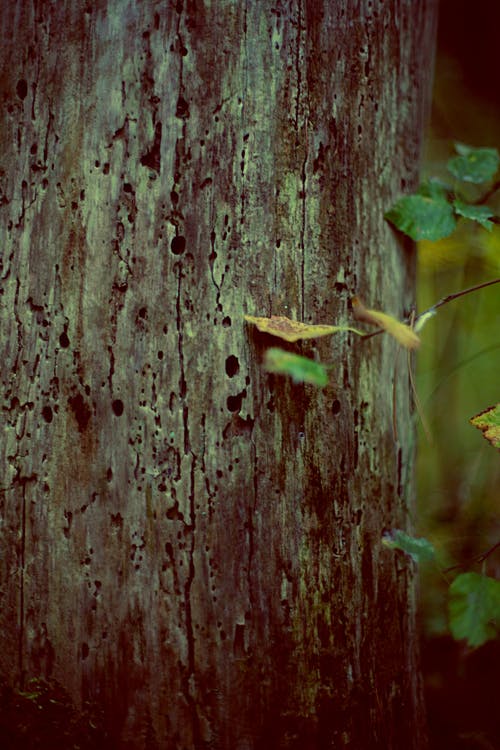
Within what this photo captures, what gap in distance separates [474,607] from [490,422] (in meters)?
0.47

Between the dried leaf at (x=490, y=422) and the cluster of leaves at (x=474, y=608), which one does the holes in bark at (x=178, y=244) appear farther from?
Result: the cluster of leaves at (x=474, y=608)

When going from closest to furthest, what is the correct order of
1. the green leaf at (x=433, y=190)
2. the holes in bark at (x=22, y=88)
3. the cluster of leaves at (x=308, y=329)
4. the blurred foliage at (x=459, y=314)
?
the cluster of leaves at (x=308, y=329)
the holes in bark at (x=22, y=88)
the green leaf at (x=433, y=190)
the blurred foliage at (x=459, y=314)

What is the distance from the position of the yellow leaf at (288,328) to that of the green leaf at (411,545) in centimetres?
62

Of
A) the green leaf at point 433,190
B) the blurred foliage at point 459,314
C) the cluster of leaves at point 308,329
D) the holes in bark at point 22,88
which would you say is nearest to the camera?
the cluster of leaves at point 308,329

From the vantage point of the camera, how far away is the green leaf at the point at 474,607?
132cm

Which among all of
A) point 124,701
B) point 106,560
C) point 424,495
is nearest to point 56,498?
point 106,560

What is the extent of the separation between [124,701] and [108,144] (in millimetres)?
1489

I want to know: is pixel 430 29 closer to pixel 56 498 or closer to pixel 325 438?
pixel 325 438

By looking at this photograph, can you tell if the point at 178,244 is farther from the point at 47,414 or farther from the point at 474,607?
the point at 474,607

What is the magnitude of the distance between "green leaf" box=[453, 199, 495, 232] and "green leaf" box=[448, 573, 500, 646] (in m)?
0.99

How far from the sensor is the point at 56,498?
1455 millimetres

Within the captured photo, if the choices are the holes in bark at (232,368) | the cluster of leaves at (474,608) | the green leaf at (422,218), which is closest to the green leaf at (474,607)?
the cluster of leaves at (474,608)

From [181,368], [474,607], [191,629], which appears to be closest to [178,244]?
[181,368]

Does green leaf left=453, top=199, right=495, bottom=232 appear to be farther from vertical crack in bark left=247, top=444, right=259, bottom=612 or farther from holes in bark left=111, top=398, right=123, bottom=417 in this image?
holes in bark left=111, top=398, right=123, bottom=417
